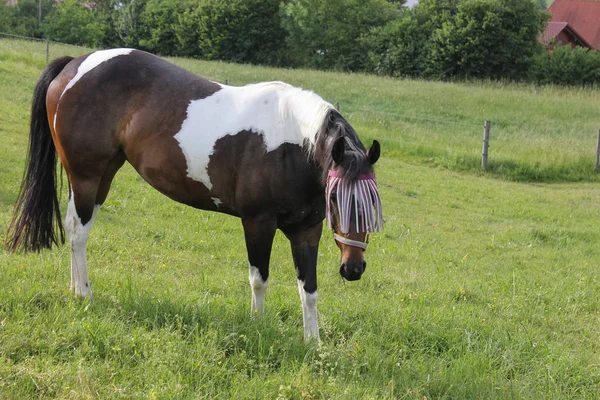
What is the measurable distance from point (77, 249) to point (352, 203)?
2.12 meters

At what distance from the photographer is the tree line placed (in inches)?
1565

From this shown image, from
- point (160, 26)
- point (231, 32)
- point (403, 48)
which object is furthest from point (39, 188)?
point (160, 26)

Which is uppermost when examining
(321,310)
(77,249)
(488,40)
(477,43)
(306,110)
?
(488,40)

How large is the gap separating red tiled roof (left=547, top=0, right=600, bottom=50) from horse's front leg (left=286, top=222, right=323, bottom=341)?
53276 mm

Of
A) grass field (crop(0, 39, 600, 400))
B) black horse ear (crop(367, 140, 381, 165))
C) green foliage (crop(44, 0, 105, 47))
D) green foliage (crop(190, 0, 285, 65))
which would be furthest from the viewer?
green foliage (crop(44, 0, 105, 47))

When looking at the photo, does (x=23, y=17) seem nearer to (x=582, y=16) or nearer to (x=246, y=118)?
(x=582, y=16)

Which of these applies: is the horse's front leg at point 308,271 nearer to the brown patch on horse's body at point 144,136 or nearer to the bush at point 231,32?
the brown patch on horse's body at point 144,136

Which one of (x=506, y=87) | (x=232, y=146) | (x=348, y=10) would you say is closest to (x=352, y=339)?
(x=232, y=146)

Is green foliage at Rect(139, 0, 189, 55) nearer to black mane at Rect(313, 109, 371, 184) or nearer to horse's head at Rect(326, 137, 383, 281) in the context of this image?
black mane at Rect(313, 109, 371, 184)

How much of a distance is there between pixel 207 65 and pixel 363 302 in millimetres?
29233

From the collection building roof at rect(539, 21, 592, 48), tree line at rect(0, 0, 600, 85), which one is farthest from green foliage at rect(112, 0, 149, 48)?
building roof at rect(539, 21, 592, 48)

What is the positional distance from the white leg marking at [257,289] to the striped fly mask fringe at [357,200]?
833mm

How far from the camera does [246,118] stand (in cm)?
377

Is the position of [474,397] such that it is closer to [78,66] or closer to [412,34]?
[78,66]
